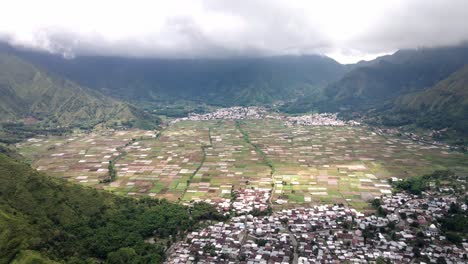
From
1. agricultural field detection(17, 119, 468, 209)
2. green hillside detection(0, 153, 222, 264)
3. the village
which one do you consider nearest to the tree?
green hillside detection(0, 153, 222, 264)

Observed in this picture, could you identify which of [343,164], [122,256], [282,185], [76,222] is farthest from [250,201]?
[343,164]

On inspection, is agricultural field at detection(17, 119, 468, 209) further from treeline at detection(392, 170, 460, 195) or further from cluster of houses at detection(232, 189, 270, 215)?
treeline at detection(392, 170, 460, 195)

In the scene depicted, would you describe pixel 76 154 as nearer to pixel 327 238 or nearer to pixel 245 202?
pixel 245 202

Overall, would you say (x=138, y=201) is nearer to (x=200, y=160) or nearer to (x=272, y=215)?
(x=272, y=215)

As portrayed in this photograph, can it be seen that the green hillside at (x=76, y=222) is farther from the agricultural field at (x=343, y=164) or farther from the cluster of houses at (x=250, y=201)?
the agricultural field at (x=343, y=164)

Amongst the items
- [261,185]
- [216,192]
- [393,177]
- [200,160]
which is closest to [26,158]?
[200,160]

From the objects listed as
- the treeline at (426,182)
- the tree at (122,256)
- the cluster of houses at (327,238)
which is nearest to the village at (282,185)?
the cluster of houses at (327,238)
